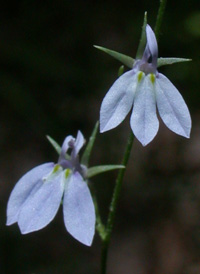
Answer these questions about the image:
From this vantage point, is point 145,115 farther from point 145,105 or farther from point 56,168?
point 56,168

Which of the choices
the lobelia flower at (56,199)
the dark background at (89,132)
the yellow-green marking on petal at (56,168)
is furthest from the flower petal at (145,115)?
the dark background at (89,132)

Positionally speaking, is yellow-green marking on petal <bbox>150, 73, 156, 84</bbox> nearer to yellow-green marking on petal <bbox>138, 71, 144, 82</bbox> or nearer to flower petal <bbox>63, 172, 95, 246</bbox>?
yellow-green marking on petal <bbox>138, 71, 144, 82</bbox>

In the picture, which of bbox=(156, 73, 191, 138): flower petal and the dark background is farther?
the dark background

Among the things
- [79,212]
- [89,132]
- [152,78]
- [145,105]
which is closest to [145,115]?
[145,105]

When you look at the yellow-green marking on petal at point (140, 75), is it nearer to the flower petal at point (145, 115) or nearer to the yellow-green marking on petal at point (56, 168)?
the flower petal at point (145, 115)

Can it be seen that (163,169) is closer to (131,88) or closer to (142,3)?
(142,3)

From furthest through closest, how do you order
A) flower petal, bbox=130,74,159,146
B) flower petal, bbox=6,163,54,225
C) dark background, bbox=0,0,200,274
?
dark background, bbox=0,0,200,274, flower petal, bbox=6,163,54,225, flower petal, bbox=130,74,159,146

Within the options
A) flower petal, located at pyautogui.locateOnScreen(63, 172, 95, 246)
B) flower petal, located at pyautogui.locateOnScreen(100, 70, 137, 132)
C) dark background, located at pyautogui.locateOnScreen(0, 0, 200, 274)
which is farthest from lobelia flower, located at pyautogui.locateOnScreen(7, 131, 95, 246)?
dark background, located at pyautogui.locateOnScreen(0, 0, 200, 274)
